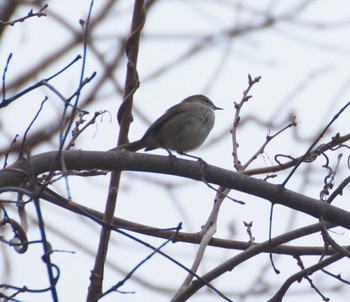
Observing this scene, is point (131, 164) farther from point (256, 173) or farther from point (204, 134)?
point (204, 134)

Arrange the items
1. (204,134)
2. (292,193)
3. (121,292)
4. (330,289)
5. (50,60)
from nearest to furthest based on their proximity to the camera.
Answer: (121,292) → (292,193) → (50,60) → (204,134) → (330,289)

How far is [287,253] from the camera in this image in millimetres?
3426

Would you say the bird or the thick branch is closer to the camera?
the thick branch

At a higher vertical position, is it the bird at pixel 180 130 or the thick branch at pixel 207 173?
the bird at pixel 180 130

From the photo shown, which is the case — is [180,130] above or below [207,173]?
above

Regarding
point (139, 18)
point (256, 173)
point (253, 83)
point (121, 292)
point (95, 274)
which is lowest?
point (121, 292)

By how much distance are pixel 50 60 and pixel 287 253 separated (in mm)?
2121

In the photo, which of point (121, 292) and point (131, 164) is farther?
point (131, 164)

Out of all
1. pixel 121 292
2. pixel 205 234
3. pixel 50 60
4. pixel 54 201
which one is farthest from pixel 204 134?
pixel 121 292

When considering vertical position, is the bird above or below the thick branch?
above

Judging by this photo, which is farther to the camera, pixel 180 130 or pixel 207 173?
pixel 180 130

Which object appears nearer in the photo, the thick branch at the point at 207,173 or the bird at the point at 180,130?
the thick branch at the point at 207,173

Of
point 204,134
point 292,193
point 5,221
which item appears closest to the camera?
point 5,221

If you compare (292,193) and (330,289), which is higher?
(330,289)
